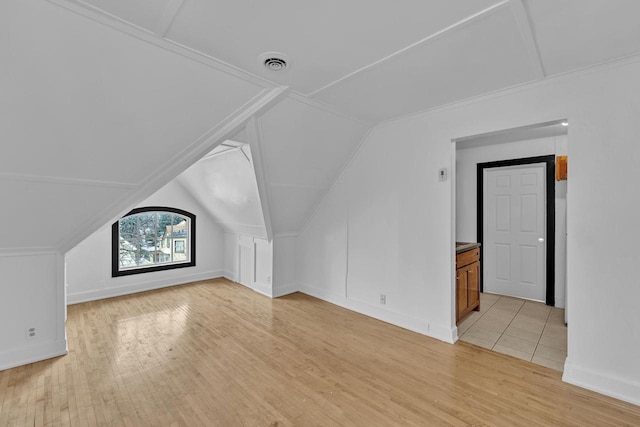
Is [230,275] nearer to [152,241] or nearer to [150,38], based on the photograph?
[152,241]

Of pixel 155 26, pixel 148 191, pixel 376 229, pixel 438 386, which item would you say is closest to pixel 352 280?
pixel 376 229

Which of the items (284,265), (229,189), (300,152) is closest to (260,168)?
(300,152)

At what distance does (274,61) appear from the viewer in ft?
6.60

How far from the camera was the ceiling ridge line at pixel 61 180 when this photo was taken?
2006 millimetres

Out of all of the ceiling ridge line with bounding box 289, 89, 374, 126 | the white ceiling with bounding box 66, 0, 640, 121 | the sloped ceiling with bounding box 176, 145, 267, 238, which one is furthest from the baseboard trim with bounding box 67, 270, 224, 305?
the white ceiling with bounding box 66, 0, 640, 121

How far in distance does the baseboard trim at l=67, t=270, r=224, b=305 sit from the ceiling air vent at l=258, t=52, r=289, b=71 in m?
4.13

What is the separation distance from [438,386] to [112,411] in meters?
2.29

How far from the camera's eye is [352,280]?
12.6ft

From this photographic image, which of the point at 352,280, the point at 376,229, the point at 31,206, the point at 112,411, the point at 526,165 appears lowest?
the point at 112,411

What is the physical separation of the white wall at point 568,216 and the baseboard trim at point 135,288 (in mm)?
2432

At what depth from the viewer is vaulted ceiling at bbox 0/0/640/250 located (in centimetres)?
151

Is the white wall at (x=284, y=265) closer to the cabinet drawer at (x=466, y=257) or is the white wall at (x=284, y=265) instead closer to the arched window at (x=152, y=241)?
the arched window at (x=152, y=241)

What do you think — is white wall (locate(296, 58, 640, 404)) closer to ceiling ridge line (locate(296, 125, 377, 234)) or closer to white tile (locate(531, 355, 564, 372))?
ceiling ridge line (locate(296, 125, 377, 234))

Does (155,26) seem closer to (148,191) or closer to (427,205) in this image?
(148,191)
